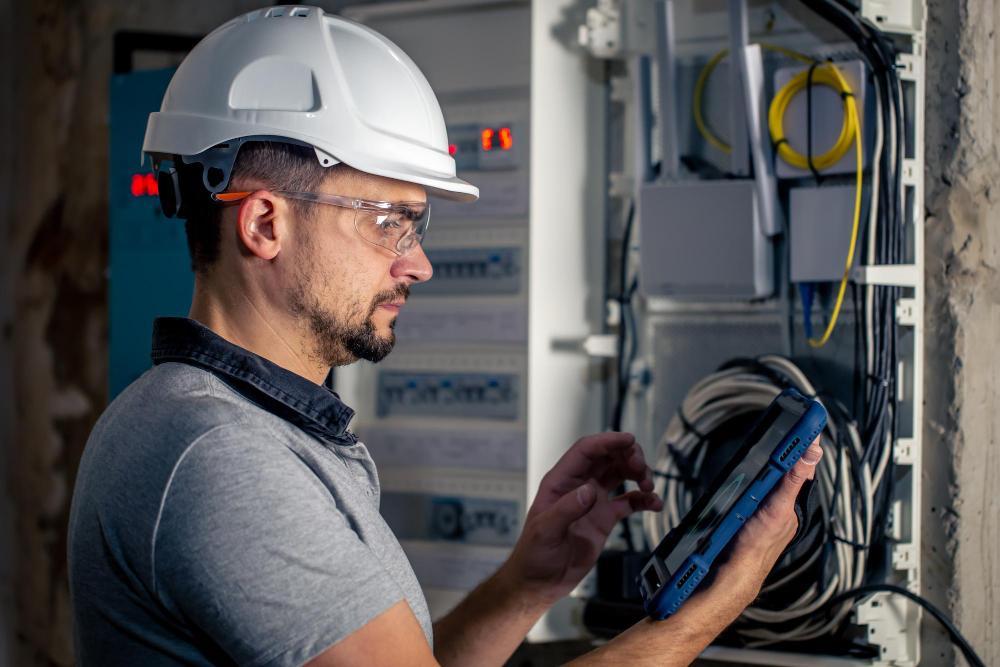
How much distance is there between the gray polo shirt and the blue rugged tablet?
36 cm

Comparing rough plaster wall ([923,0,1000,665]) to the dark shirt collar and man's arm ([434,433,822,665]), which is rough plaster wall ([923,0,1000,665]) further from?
the dark shirt collar

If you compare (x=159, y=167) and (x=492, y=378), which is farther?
(x=492, y=378)

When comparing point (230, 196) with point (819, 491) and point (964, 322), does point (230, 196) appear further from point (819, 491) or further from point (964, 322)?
point (964, 322)

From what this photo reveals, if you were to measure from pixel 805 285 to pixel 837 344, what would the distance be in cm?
14

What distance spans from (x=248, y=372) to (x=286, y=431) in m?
0.08

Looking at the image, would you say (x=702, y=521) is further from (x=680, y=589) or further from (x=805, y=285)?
(x=805, y=285)

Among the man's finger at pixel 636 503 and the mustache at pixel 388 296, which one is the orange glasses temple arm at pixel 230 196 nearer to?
the mustache at pixel 388 296

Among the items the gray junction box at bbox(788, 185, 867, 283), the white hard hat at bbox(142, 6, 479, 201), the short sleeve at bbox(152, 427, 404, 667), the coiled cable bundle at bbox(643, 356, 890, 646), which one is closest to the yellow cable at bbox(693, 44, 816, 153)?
the gray junction box at bbox(788, 185, 867, 283)

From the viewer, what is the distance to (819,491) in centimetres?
174

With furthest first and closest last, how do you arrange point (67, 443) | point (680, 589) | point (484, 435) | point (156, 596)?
point (67, 443)
point (484, 435)
point (680, 589)
point (156, 596)

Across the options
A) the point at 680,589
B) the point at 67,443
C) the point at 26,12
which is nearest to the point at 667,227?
the point at 680,589

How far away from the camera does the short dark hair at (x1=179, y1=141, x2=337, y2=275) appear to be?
3.67 ft

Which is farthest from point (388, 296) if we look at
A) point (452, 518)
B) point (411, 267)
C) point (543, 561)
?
point (452, 518)

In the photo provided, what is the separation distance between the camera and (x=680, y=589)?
109cm
